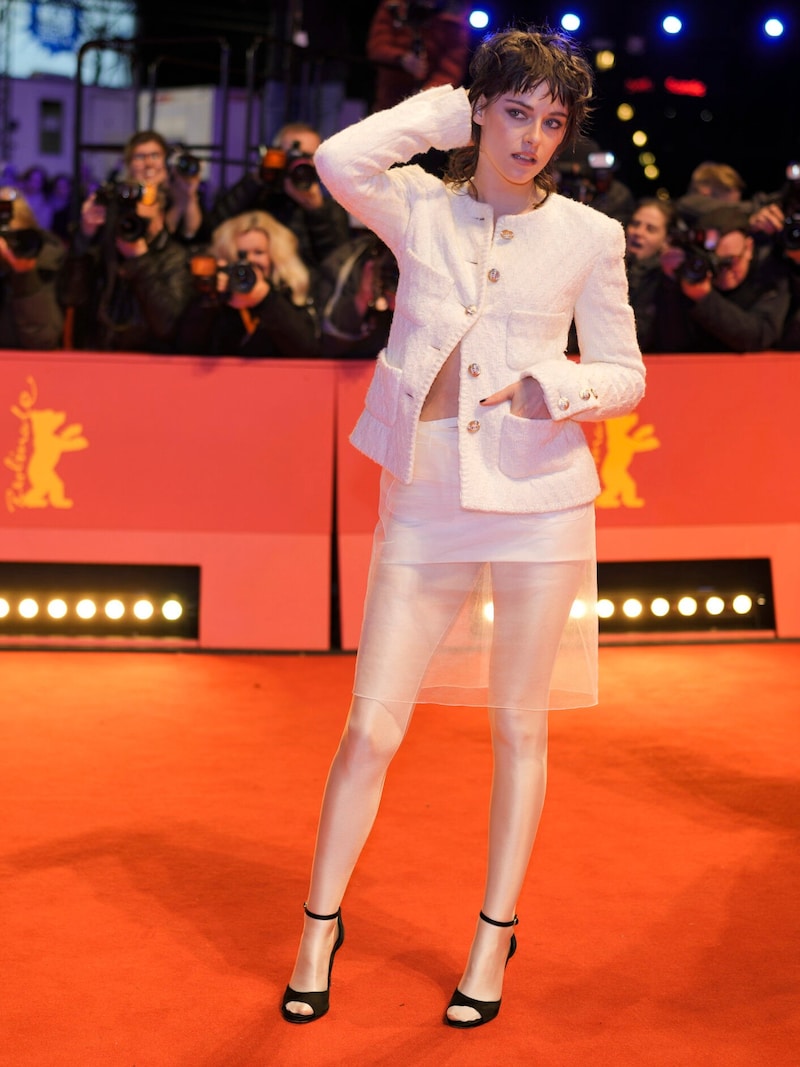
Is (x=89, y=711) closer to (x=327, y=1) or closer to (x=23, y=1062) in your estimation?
(x=23, y=1062)

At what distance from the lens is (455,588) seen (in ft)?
8.18

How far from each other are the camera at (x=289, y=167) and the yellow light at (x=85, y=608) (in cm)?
212

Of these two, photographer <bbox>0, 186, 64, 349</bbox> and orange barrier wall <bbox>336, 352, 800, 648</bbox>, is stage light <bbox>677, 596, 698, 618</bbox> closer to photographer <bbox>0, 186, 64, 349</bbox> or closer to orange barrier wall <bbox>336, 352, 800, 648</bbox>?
orange barrier wall <bbox>336, 352, 800, 648</bbox>

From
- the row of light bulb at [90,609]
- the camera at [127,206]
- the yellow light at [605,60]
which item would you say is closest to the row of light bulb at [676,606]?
the row of light bulb at [90,609]

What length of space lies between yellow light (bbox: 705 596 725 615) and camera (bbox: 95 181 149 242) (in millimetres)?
2841

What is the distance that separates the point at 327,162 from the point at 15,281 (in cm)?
379

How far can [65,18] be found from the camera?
59.7 ft

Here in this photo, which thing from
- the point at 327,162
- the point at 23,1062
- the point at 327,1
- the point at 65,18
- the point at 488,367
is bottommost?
the point at 23,1062

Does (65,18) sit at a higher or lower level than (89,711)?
higher

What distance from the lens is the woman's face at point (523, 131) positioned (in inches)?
91.9

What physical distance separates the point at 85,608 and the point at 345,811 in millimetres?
3389

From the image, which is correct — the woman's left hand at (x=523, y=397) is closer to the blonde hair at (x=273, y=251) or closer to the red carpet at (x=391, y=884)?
the red carpet at (x=391, y=884)

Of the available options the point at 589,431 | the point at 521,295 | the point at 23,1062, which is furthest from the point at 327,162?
the point at 589,431

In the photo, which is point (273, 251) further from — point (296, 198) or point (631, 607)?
point (631, 607)
